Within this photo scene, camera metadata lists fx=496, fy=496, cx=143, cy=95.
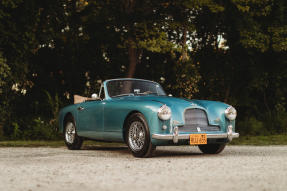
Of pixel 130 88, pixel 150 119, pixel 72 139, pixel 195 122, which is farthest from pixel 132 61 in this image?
pixel 150 119

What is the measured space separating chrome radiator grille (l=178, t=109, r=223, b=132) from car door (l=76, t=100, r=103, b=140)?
210cm

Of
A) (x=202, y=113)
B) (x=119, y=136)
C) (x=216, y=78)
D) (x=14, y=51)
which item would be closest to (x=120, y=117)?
(x=119, y=136)

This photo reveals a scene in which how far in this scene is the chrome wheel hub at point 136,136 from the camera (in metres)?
9.29

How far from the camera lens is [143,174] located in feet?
22.2

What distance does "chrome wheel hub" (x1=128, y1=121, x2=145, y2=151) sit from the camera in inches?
366

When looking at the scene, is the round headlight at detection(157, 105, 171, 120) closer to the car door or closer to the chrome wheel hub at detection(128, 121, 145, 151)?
the chrome wheel hub at detection(128, 121, 145, 151)

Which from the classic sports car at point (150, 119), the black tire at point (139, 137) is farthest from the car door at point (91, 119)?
the black tire at point (139, 137)

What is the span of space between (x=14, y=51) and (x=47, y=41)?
5.77ft

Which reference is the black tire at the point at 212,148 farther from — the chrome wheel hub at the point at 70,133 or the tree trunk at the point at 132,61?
the tree trunk at the point at 132,61

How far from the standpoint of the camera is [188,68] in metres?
21.9

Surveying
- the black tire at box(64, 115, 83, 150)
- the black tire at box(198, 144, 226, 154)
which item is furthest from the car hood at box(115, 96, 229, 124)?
the black tire at box(64, 115, 83, 150)

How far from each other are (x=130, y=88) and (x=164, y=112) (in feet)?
6.60

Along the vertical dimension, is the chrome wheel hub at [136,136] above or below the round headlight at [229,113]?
below

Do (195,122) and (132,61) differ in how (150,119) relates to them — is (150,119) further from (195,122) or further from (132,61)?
(132,61)
